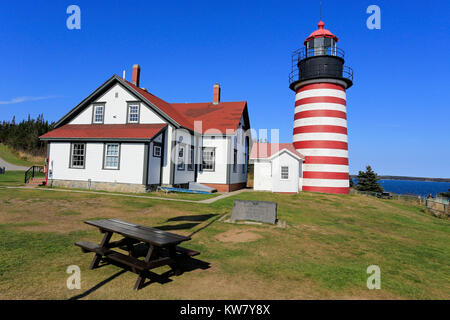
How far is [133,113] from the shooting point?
19.2 metres

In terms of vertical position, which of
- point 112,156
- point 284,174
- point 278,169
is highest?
point 112,156

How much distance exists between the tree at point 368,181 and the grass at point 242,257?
3680 centimetres

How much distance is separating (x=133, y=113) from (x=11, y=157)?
43.7 metres

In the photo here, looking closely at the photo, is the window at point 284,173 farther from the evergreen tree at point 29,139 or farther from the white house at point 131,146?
the evergreen tree at point 29,139

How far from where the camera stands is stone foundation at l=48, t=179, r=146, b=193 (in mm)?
16984

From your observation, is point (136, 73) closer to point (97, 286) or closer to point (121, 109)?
point (121, 109)

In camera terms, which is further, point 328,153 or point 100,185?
point 328,153

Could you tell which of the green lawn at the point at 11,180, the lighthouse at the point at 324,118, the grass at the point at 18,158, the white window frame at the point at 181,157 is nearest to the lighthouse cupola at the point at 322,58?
the lighthouse at the point at 324,118

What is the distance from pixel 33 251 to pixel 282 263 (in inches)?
225

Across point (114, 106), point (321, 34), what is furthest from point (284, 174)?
point (114, 106)

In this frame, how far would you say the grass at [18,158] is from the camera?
140 feet

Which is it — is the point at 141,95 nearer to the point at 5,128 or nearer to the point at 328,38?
the point at 328,38

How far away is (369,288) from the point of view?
180 inches

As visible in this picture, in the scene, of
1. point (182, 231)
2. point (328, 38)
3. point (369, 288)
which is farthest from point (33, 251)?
point (328, 38)
